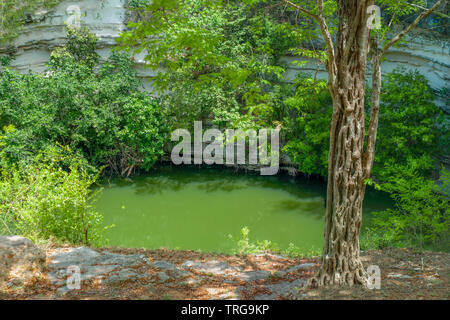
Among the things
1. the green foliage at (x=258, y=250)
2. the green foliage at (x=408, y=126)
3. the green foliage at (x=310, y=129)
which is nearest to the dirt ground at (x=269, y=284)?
the green foliage at (x=258, y=250)

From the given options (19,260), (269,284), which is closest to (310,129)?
(269,284)

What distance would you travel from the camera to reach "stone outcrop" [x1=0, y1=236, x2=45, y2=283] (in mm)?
3738

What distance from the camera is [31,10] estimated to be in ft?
52.0

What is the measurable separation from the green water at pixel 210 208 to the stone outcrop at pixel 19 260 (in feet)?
17.2

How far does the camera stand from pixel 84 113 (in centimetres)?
1247

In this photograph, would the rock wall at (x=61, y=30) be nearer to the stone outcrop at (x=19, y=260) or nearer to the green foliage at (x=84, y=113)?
the green foliage at (x=84, y=113)

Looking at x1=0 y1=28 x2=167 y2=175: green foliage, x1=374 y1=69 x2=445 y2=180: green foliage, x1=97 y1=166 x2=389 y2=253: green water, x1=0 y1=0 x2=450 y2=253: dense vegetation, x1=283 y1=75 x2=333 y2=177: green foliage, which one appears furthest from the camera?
x1=283 y1=75 x2=333 y2=177: green foliage

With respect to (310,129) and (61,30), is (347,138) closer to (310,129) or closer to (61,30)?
(310,129)

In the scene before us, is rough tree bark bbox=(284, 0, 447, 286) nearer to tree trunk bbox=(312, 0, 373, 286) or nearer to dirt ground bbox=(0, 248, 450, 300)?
tree trunk bbox=(312, 0, 373, 286)

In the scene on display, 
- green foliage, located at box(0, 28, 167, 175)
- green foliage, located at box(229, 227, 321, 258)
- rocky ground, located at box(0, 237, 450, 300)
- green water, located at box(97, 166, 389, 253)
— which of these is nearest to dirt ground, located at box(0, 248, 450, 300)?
rocky ground, located at box(0, 237, 450, 300)
